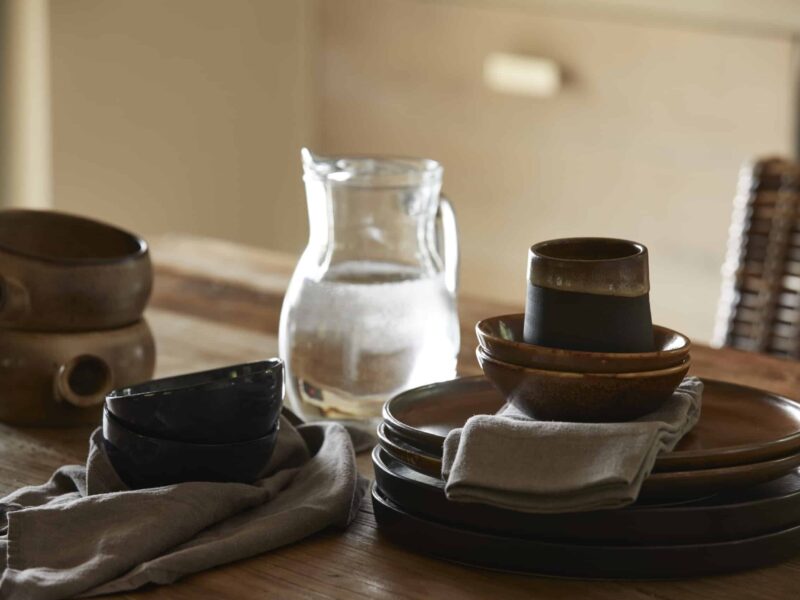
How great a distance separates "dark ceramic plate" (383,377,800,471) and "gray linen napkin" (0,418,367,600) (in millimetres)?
61

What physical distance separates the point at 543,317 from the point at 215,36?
2661 millimetres

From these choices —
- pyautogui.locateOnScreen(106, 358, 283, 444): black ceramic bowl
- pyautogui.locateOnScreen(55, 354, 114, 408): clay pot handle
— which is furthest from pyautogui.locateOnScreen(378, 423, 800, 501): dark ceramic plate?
pyautogui.locateOnScreen(55, 354, 114, 408): clay pot handle

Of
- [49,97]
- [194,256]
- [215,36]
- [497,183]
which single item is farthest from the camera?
[215,36]

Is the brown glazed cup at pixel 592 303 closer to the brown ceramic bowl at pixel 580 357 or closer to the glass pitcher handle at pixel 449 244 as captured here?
the brown ceramic bowl at pixel 580 357

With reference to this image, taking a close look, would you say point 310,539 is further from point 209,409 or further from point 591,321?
point 591,321

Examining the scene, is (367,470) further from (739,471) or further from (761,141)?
(761,141)

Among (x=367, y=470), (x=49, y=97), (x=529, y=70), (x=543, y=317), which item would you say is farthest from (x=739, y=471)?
(x=49, y=97)

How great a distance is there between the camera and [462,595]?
2.31ft

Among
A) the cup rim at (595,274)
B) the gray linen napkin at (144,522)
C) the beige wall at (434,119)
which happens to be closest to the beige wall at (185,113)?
the beige wall at (434,119)

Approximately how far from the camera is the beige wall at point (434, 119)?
262cm

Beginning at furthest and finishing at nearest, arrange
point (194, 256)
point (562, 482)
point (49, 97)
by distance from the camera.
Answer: point (49, 97)
point (194, 256)
point (562, 482)

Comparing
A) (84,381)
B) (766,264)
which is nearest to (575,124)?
(766,264)

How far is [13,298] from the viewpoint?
1.02 meters

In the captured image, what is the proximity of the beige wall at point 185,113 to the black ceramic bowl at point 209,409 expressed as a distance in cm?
222
